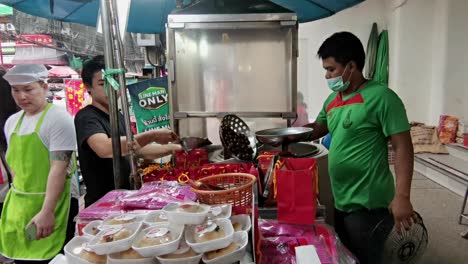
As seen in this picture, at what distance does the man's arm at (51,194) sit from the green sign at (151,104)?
1.13 meters

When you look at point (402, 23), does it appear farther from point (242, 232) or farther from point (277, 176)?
point (242, 232)

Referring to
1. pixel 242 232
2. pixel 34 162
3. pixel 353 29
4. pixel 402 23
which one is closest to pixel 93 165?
pixel 34 162

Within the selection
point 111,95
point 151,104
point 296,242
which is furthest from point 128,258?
point 151,104

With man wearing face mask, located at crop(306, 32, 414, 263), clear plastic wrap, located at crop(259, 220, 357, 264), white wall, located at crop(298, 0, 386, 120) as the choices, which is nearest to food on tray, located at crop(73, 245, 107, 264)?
clear plastic wrap, located at crop(259, 220, 357, 264)

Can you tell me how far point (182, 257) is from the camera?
0.74 metres

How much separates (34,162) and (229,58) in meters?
1.44

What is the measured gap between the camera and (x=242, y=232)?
2.75ft

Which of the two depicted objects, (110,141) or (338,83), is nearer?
(110,141)

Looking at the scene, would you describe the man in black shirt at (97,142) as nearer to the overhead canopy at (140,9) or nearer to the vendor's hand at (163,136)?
the vendor's hand at (163,136)

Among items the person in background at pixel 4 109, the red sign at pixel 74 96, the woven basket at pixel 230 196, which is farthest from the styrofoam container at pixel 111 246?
the red sign at pixel 74 96

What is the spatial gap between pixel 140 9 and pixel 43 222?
2.97 m

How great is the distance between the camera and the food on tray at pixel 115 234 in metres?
0.77

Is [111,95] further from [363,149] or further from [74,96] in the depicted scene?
[74,96]

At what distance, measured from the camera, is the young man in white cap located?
1.61 metres
